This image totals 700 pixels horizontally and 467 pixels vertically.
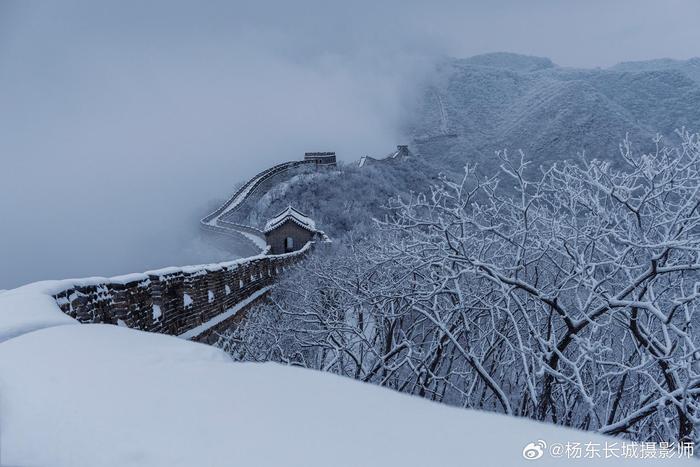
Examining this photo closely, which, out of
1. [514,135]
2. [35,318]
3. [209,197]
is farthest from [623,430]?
[514,135]

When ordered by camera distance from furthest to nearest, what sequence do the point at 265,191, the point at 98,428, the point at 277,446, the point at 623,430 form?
the point at 265,191 < the point at 623,430 < the point at 98,428 < the point at 277,446

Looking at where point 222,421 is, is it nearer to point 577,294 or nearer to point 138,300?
point 577,294

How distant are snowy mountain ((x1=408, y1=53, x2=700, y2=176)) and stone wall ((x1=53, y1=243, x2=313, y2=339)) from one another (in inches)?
2152

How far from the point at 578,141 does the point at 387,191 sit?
4545 centimetres

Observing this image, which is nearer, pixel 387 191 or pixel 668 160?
pixel 668 160

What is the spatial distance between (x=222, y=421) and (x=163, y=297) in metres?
5.09

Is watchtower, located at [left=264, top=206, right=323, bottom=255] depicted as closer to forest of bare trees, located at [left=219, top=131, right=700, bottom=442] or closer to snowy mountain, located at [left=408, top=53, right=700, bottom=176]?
forest of bare trees, located at [left=219, top=131, right=700, bottom=442]

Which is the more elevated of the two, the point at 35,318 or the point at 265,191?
the point at 265,191

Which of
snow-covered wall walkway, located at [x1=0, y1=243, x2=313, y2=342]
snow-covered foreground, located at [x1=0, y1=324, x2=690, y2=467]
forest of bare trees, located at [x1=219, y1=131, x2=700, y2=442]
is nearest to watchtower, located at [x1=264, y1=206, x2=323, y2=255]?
snow-covered wall walkway, located at [x1=0, y1=243, x2=313, y2=342]

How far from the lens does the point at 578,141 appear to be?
74625 mm

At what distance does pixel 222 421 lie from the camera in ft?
6.64

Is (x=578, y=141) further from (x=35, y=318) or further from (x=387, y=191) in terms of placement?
(x=35, y=318)

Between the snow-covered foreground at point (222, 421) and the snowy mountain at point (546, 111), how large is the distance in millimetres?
58531

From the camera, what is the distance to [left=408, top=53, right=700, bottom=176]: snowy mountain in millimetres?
76375
